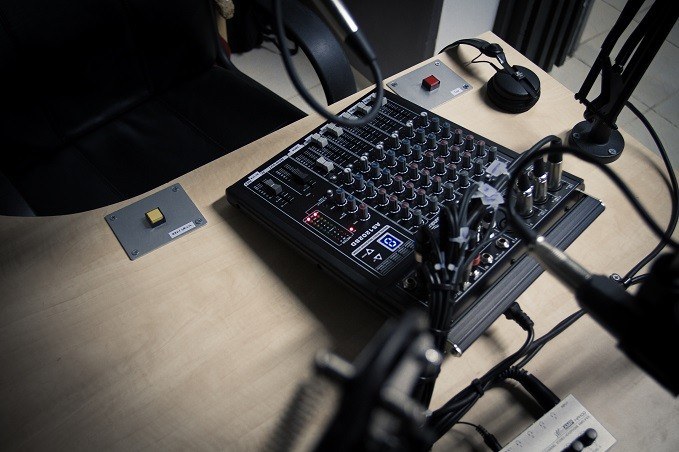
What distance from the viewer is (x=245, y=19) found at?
215 cm

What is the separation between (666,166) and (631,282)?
0.24 m

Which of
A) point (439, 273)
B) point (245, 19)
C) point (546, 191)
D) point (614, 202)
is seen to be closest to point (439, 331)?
point (439, 273)

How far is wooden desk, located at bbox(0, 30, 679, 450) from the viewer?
71 centimetres

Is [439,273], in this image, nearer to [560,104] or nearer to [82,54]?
[560,104]

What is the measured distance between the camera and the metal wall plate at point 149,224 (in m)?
0.86

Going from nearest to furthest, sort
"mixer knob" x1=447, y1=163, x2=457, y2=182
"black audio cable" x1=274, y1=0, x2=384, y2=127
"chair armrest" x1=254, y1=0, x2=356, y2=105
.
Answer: "black audio cable" x1=274, y1=0, x2=384, y2=127 < "mixer knob" x1=447, y1=163, x2=457, y2=182 < "chair armrest" x1=254, y1=0, x2=356, y2=105

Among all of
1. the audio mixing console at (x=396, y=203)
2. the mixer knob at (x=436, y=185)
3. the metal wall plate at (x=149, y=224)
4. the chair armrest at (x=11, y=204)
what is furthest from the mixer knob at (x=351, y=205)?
the chair armrest at (x=11, y=204)

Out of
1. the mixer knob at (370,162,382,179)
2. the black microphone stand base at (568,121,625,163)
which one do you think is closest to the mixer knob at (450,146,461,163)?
the mixer knob at (370,162,382,179)

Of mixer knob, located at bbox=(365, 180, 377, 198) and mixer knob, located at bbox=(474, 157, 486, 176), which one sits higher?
mixer knob, located at bbox=(474, 157, 486, 176)

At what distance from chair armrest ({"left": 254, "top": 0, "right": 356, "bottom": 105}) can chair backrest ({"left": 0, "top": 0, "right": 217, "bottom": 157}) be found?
23 centimetres

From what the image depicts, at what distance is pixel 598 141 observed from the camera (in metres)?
0.94

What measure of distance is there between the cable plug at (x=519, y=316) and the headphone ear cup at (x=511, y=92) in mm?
384

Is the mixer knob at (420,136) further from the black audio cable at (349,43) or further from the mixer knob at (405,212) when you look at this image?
the black audio cable at (349,43)

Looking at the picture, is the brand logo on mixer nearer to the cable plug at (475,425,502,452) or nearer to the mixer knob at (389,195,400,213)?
the mixer knob at (389,195,400,213)
